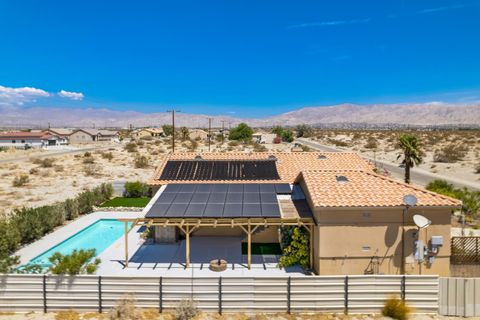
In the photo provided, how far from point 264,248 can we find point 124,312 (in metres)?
8.98

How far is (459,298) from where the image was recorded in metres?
12.9

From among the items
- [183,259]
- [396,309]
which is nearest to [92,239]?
[183,259]

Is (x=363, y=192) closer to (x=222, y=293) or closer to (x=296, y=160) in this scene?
(x=222, y=293)

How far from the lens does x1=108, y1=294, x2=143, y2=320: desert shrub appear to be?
1245 centimetres

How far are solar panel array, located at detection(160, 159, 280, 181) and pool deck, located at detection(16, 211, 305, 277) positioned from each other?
504 cm

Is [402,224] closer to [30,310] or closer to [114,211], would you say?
[30,310]

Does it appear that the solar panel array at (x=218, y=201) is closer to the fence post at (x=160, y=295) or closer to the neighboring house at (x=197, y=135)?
the fence post at (x=160, y=295)

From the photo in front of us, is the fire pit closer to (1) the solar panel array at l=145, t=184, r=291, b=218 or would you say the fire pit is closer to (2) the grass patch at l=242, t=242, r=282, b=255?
(1) the solar panel array at l=145, t=184, r=291, b=218

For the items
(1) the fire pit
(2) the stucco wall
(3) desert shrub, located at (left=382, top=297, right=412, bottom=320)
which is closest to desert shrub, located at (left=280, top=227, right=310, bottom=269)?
(2) the stucco wall

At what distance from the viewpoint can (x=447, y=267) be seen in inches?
614

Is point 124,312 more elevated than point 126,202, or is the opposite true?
point 126,202

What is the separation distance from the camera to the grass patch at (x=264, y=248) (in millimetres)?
19106

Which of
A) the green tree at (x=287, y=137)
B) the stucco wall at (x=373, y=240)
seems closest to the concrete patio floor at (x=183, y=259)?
the stucco wall at (x=373, y=240)

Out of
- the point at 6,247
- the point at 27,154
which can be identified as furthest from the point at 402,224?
the point at 27,154
